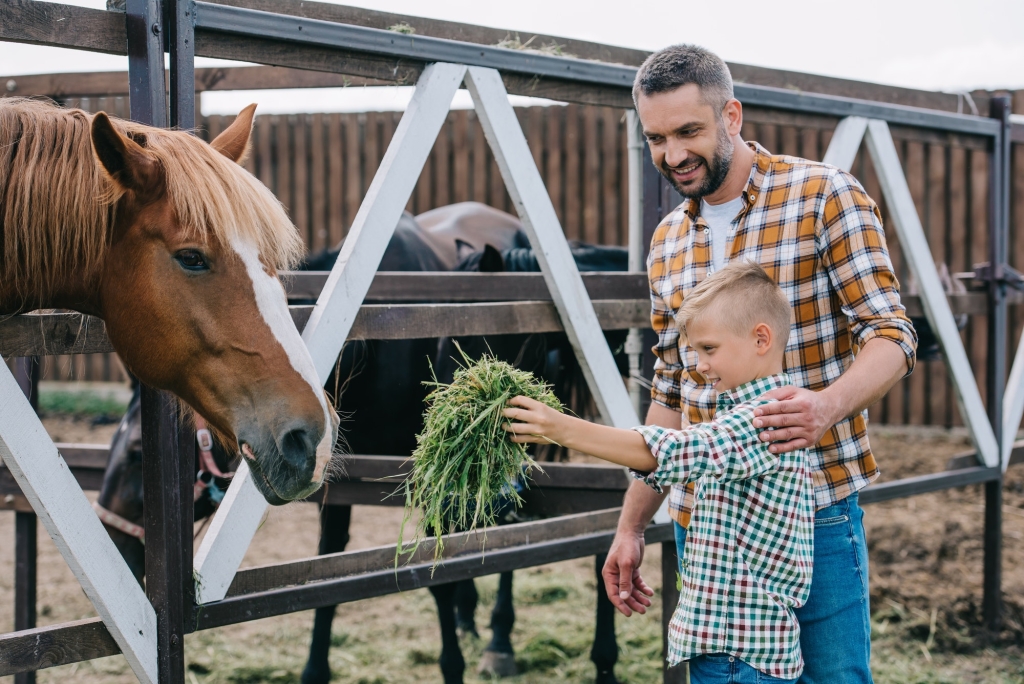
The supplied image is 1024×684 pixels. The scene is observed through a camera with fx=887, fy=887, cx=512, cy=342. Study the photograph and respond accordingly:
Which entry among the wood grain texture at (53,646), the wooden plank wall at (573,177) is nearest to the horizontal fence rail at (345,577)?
the wood grain texture at (53,646)

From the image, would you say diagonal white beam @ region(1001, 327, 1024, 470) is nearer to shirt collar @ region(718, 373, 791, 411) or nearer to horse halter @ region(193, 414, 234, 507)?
shirt collar @ region(718, 373, 791, 411)

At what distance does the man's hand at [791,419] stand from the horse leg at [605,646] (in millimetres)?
2188

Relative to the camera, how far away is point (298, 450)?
1.78 metres


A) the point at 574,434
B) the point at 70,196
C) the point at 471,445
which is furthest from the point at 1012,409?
the point at 70,196

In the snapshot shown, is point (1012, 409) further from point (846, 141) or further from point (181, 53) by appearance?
point (181, 53)

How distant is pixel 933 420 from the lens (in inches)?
292

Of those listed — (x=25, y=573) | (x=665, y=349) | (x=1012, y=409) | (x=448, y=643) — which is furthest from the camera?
(x=1012, y=409)

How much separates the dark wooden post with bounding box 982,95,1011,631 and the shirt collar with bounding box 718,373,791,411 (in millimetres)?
2983

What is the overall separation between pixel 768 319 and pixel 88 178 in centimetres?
138

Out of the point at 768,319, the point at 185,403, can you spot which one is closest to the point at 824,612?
the point at 768,319

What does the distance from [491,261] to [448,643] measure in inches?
59.5

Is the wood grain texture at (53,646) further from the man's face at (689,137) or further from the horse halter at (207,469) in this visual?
the man's face at (689,137)

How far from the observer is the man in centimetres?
186

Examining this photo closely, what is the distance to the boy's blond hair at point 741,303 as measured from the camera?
1.70 m
